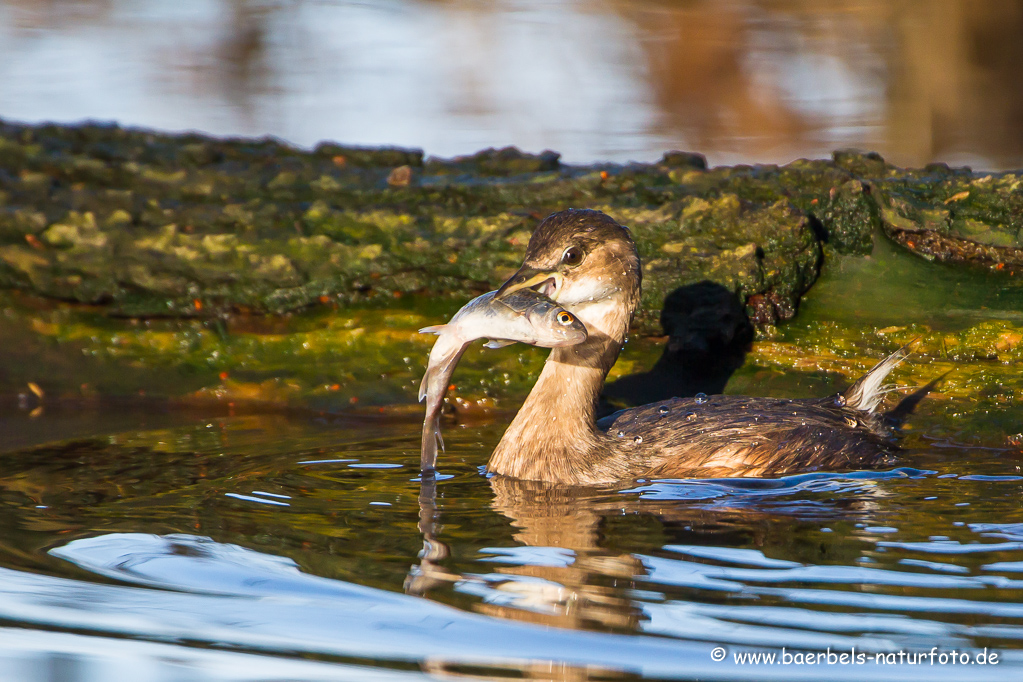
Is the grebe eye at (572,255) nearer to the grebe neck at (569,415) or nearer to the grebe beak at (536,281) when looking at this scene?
the grebe beak at (536,281)

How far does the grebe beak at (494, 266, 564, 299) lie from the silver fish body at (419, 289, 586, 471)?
0.05m

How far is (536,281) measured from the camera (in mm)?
4551

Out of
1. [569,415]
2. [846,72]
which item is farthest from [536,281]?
[846,72]

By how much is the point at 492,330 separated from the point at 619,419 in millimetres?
883

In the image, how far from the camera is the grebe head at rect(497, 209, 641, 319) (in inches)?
180

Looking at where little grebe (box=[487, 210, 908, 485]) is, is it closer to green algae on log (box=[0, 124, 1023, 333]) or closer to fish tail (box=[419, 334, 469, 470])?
fish tail (box=[419, 334, 469, 470])

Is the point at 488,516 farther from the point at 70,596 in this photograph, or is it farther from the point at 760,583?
the point at 70,596

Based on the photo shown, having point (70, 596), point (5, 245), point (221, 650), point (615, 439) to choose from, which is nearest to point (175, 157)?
point (5, 245)

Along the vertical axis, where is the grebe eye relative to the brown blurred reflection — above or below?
below

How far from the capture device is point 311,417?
19.2ft

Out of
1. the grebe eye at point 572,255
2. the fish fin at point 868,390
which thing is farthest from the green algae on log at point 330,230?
the grebe eye at point 572,255

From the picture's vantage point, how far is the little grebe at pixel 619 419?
175 inches

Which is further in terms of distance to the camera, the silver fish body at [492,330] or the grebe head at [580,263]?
the grebe head at [580,263]

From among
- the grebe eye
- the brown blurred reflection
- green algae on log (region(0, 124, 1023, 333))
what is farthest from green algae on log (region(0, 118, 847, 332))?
the brown blurred reflection
